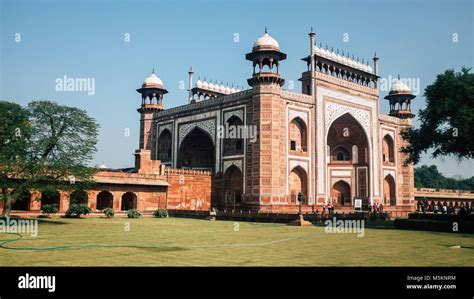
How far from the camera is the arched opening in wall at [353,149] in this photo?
1580 inches

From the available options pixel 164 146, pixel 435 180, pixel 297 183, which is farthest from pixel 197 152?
pixel 435 180

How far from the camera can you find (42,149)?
1877 centimetres

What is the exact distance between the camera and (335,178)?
40094 millimetres

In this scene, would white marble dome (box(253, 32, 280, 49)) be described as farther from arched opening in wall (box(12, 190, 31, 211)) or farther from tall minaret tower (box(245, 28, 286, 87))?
arched opening in wall (box(12, 190, 31, 211))

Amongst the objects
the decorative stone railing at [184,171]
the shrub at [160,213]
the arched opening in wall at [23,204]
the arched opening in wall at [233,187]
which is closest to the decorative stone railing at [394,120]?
the arched opening in wall at [233,187]

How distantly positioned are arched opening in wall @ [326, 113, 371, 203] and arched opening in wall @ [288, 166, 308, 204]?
5.58 metres

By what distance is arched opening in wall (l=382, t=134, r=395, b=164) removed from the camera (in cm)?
4384

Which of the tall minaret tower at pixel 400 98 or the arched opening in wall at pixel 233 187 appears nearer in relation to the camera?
the arched opening in wall at pixel 233 187

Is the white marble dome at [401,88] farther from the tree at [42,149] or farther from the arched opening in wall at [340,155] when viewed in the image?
the tree at [42,149]

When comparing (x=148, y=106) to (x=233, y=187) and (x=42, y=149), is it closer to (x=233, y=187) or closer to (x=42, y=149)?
(x=233, y=187)

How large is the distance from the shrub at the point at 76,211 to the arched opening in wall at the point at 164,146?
1701 cm
